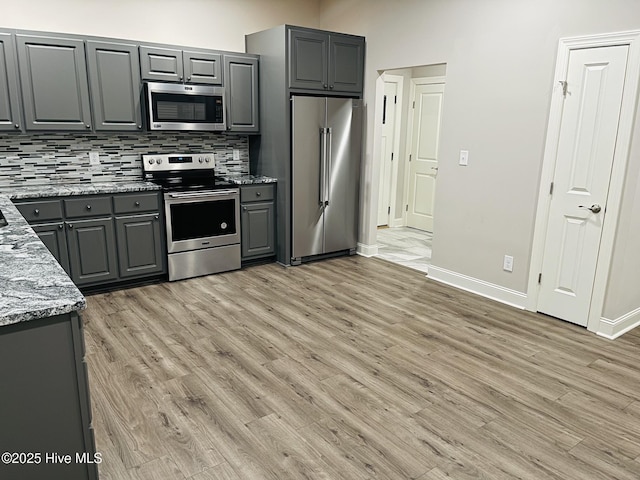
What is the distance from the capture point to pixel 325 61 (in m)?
4.81

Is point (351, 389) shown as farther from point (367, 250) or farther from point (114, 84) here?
point (114, 84)

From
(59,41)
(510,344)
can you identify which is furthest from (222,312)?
(59,41)

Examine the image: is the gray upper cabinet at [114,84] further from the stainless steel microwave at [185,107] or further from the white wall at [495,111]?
the white wall at [495,111]

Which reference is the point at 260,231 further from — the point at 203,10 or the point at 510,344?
the point at 510,344

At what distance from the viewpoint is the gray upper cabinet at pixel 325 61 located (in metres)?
4.59

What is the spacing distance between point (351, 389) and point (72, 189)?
2.77m

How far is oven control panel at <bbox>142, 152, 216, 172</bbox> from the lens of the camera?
4.58m

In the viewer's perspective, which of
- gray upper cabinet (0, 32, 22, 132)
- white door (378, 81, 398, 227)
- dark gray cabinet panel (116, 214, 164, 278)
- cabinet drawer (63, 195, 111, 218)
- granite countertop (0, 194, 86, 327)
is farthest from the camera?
white door (378, 81, 398, 227)

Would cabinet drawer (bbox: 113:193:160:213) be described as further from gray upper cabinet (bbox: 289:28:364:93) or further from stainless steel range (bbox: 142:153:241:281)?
gray upper cabinet (bbox: 289:28:364:93)

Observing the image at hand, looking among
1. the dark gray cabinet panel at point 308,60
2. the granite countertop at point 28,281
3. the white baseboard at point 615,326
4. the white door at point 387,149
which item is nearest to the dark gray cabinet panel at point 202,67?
the dark gray cabinet panel at point 308,60

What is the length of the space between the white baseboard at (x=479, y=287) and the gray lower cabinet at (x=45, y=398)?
336 centimetres

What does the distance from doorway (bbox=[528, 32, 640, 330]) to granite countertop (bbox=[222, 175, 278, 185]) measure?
2.55 meters

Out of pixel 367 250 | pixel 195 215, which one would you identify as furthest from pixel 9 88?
pixel 367 250

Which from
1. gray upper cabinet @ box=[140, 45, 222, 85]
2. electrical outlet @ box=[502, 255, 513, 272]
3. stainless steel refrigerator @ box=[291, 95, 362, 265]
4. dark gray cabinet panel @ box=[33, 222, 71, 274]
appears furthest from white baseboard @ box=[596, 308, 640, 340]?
dark gray cabinet panel @ box=[33, 222, 71, 274]
